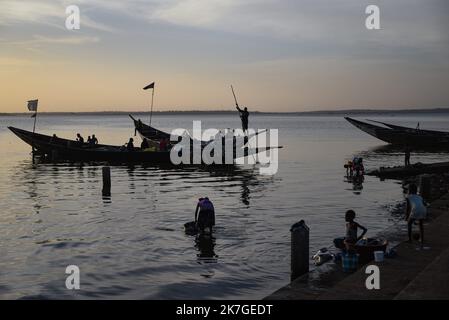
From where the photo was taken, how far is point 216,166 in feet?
130

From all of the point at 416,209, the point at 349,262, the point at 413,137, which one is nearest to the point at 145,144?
the point at 413,137

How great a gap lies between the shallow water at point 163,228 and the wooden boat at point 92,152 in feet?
14.1

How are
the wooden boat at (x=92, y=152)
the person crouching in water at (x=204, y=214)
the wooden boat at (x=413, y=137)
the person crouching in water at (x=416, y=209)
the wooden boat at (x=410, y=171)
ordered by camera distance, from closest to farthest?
1. the person crouching in water at (x=416, y=209)
2. the person crouching in water at (x=204, y=214)
3. the wooden boat at (x=410, y=171)
4. the wooden boat at (x=92, y=152)
5. the wooden boat at (x=413, y=137)

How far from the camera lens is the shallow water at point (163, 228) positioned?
39.6 feet

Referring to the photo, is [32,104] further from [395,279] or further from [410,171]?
[395,279]

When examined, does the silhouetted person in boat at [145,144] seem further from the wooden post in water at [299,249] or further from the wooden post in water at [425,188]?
the wooden post in water at [299,249]

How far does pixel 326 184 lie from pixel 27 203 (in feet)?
52.0

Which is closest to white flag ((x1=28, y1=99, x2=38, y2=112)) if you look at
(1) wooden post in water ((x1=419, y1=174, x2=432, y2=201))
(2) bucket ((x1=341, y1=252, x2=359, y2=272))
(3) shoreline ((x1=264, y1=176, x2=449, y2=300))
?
(1) wooden post in water ((x1=419, y1=174, x2=432, y2=201))

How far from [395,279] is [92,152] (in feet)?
111

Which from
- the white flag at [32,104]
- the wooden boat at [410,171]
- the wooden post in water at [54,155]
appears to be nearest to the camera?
the wooden boat at [410,171]

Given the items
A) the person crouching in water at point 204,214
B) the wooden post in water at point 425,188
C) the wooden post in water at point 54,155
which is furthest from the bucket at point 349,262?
the wooden post in water at point 54,155
